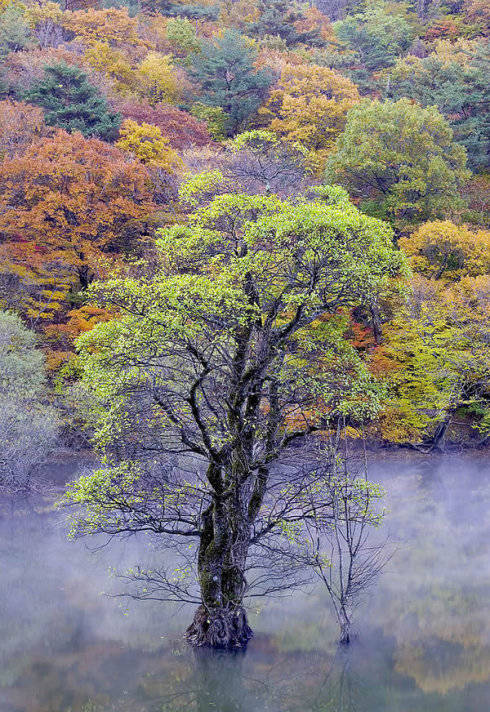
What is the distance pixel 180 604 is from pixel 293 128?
78.0 feet

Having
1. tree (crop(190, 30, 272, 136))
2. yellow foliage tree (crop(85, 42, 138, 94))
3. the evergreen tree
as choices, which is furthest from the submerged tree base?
the evergreen tree

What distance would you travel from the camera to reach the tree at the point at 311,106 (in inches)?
1238

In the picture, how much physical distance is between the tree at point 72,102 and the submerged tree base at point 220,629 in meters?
22.7

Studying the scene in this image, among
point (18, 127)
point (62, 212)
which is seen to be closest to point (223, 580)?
point (62, 212)

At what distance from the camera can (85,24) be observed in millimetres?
39500

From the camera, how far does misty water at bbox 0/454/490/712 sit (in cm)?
974

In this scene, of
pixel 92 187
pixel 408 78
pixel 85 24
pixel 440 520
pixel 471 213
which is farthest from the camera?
pixel 85 24

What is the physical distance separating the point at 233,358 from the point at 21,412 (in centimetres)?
951

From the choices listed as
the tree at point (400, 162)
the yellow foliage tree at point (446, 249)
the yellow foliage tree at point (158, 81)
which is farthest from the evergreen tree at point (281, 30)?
the yellow foliage tree at point (446, 249)

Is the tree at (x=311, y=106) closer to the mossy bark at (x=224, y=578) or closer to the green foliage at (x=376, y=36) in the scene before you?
the green foliage at (x=376, y=36)

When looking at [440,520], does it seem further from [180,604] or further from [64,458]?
[64,458]

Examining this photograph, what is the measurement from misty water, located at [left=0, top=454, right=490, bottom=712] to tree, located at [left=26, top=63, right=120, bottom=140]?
60.0 ft

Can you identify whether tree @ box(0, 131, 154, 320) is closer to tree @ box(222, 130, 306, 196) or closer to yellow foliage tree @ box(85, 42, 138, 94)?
tree @ box(222, 130, 306, 196)

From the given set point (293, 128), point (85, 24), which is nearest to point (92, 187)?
point (293, 128)
